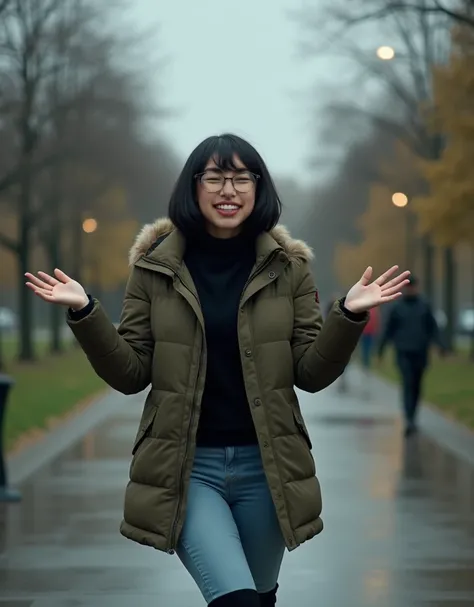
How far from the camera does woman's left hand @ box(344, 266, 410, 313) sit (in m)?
4.88

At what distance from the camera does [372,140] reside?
180ft

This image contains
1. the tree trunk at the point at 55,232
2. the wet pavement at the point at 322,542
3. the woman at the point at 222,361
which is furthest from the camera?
the tree trunk at the point at 55,232

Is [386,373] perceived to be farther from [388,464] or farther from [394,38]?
[388,464]

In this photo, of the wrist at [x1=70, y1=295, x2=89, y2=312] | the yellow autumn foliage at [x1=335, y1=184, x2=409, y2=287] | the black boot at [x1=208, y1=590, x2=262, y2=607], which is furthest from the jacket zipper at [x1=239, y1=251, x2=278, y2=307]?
the yellow autumn foliage at [x1=335, y1=184, x2=409, y2=287]

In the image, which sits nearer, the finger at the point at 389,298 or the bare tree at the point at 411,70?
the finger at the point at 389,298

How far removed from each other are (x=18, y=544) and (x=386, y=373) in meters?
25.7

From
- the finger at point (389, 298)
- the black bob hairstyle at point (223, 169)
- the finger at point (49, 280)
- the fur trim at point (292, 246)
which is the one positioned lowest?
the finger at point (389, 298)

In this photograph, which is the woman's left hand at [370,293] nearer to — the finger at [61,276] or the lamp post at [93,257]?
the finger at [61,276]

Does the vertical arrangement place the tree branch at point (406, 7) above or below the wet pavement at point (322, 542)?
above

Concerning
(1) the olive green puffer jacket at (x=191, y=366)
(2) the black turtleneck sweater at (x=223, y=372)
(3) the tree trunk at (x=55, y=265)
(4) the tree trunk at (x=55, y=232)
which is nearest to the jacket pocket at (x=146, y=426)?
(1) the olive green puffer jacket at (x=191, y=366)

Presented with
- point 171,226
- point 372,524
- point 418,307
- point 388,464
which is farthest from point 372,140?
point 171,226

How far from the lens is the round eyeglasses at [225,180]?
16.5 feet

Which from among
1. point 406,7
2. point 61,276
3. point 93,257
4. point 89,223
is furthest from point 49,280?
→ point 93,257

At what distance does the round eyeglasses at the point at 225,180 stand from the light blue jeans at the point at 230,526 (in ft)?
2.59
